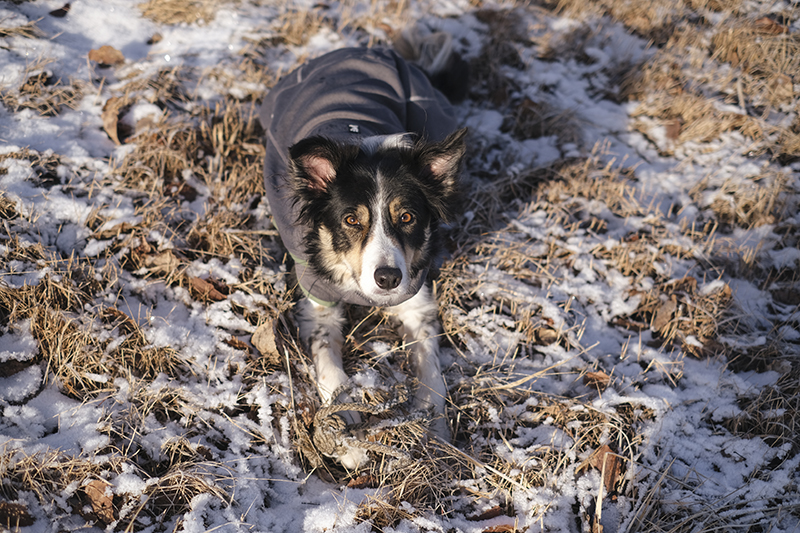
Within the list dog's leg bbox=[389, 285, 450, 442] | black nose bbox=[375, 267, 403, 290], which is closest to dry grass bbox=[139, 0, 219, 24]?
dog's leg bbox=[389, 285, 450, 442]

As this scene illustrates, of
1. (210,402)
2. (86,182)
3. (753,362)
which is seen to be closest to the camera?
(210,402)

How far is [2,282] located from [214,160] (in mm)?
1677

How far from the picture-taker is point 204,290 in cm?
299

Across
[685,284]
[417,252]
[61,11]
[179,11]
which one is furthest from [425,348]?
[61,11]

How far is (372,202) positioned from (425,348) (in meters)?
1.01

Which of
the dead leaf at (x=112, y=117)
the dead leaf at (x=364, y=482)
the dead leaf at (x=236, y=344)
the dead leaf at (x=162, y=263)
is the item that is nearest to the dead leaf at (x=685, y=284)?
the dead leaf at (x=364, y=482)

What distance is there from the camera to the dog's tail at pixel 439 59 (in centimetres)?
481

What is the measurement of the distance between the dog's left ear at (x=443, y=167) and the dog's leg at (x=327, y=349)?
99 cm

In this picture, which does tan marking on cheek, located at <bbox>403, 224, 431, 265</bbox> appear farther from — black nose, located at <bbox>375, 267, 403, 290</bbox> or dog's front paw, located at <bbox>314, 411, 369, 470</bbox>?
dog's front paw, located at <bbox>314, 411, 369, 470</bbox>

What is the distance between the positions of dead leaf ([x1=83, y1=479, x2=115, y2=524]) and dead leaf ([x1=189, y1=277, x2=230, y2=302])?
1186mm

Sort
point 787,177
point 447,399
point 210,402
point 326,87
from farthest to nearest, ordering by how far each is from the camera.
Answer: point 787,177 → point 326,87 → point 447,399 → point 210,402

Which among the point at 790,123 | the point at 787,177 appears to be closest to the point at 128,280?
A: the point at 787,177

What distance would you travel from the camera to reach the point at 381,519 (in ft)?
7.36

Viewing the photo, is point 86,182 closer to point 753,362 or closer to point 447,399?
point 447,399
